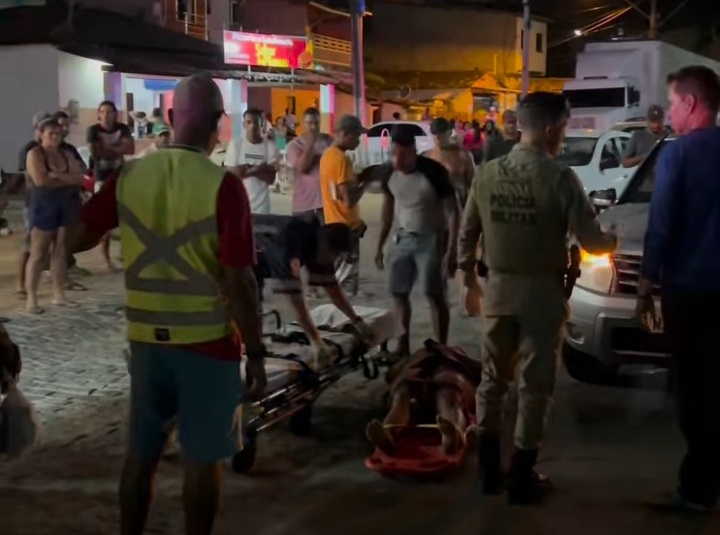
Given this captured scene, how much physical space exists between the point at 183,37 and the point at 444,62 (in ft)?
62.7

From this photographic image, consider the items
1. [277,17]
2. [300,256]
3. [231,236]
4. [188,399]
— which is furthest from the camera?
[277,17]

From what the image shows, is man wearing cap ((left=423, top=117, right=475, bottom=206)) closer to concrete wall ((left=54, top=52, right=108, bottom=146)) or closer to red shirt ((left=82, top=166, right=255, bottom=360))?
red shirt ((left=82, top=166, right=255, bottom=360))

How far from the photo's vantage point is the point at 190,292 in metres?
3.92

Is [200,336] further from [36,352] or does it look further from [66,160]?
[66,160]

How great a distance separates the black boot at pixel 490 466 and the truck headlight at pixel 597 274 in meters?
2.11

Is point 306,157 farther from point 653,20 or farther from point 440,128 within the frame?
point 653,20

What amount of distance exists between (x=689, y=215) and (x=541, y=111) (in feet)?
2.74

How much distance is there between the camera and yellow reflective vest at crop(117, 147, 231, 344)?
153 inches

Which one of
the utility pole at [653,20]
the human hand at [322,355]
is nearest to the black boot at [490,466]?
the human hand at [322,355]

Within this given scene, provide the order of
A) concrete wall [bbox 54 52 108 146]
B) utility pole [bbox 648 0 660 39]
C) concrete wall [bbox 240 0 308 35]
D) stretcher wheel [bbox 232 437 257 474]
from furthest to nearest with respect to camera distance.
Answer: utility pole [bbox 648 0 660 39] → concrete wall [bbox 240 0 308 35] → concrete wall [bbox 54 52 108 146] → stretcher wheel [bbox 232 437 257 474]

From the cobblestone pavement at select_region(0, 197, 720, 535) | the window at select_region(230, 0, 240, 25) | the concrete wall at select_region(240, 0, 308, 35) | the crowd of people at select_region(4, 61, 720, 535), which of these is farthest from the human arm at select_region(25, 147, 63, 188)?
the concrete wall at select_region(240, 0, 308, 35)

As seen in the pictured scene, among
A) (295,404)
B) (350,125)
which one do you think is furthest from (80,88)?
(295,404)

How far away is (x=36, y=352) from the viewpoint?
8.72m

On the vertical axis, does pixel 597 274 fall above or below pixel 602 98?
below
